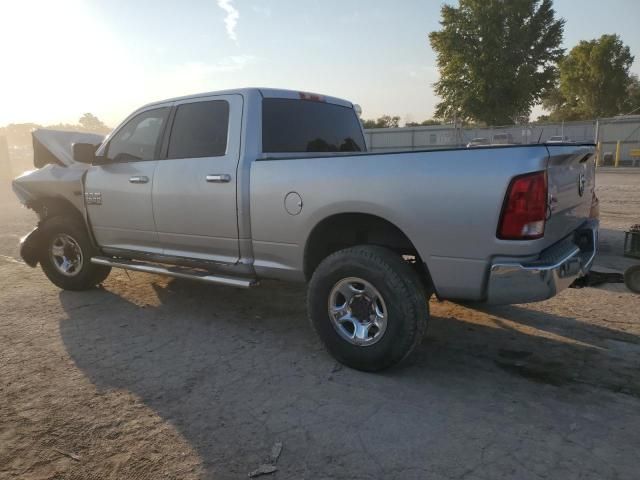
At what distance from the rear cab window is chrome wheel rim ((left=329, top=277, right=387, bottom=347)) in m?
1.40

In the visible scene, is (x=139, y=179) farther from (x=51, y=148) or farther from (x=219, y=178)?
(x=51, y=148)

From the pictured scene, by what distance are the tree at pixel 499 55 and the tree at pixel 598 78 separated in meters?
6.54

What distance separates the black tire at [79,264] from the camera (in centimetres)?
513

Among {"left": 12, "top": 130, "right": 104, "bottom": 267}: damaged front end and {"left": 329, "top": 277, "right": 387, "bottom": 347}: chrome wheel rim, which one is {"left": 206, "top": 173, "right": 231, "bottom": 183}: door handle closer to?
{"left": 329, "top": 277, "right": 387, "bottom": 347}: chrome wheel rim

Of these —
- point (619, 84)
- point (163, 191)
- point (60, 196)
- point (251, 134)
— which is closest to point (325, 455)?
point (251, 134)

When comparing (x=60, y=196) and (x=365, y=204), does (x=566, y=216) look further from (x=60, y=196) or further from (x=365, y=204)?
(x=60, y=196)

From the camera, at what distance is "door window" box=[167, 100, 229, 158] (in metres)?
4.02

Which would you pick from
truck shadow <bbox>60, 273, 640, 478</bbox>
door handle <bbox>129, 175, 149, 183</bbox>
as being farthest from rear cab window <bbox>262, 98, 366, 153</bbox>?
truck shadow <bbox>60, 273, 640, 478</bbox>

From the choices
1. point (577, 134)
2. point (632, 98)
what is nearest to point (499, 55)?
point (577, 134)

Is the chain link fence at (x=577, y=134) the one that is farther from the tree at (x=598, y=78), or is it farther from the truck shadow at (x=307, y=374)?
the truck shadow at (x=307, y=374)

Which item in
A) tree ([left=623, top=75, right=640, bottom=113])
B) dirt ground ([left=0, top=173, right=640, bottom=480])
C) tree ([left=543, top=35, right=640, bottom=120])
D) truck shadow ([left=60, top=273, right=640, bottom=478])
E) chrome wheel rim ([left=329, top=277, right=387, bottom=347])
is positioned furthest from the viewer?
tree ([left=623, top=75, right=640, bottom=113])

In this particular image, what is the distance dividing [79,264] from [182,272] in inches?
69.5

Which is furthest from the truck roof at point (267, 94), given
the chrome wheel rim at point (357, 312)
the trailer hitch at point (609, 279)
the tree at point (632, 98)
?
the tree at point (632, 98)

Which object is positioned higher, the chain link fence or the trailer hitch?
the chain link fence
